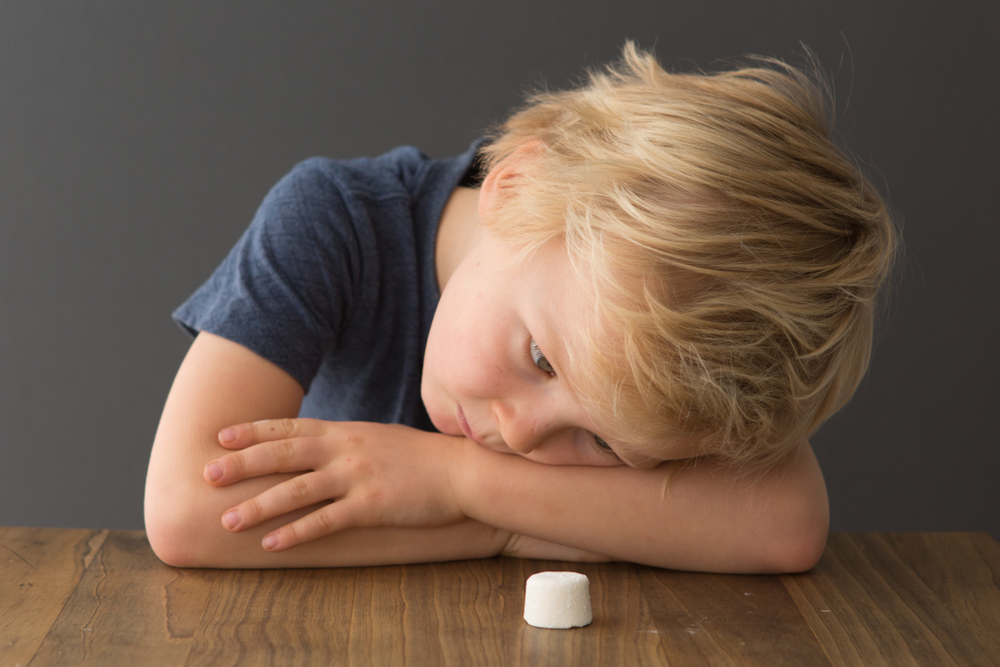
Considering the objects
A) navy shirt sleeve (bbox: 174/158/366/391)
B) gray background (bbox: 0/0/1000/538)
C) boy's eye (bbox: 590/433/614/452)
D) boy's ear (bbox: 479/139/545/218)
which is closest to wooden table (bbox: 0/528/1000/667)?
boy's eye (bbox: 590/433/614/452)

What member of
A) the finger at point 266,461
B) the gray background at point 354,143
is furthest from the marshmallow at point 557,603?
the gray background at point 354,143

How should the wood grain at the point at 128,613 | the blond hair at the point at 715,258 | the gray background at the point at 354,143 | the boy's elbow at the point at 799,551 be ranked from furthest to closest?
the gray background at the point at 354,143 < the boy's elbow at the point at 799,551 < the blond hair at the point at 715,258 < the wood grain at the point at 128,613

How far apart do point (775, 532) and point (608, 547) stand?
151 mm

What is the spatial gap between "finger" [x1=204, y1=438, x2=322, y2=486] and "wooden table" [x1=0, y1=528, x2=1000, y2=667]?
0.29ft

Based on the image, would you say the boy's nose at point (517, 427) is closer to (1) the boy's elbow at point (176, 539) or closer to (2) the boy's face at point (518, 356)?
(2) the boy's face at point (518, 356)

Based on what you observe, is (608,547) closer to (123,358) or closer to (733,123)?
(733,123)

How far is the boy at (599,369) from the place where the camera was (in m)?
0.69

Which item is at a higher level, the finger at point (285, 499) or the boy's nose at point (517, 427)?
the boy's nose at point (517, 427)

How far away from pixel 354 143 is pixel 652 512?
1.25m

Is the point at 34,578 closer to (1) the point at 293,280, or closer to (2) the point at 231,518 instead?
(2) the point at 231,518

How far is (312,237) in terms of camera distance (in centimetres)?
100

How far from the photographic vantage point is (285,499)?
785 mm

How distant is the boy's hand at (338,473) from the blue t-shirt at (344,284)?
13cm

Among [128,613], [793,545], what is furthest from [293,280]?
[793,545]
